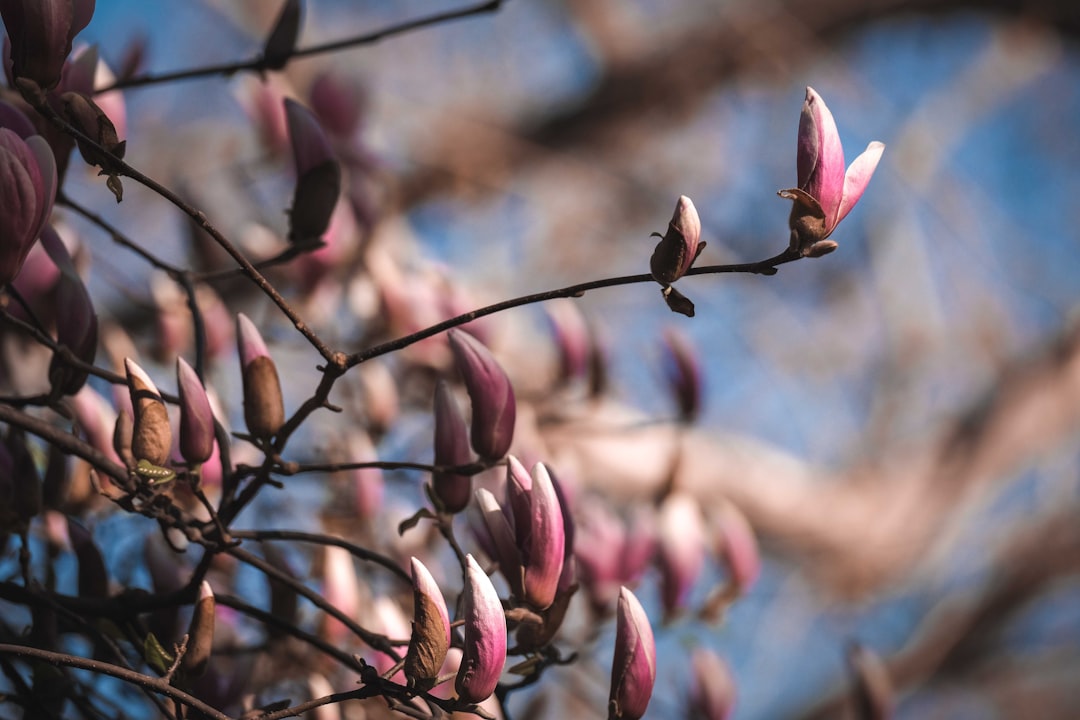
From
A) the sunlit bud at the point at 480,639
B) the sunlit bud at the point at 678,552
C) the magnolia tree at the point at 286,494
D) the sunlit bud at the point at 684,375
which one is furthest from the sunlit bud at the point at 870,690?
the sunlit bud at the point at 480,639

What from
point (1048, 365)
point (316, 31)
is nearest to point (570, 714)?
point (1048, 365)

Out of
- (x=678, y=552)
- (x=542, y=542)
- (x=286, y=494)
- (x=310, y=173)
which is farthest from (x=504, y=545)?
(x=286, y=494)

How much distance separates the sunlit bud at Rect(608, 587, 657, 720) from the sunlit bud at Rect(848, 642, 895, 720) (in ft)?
0.98

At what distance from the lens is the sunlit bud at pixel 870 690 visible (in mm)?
709

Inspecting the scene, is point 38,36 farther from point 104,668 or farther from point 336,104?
point 336,104

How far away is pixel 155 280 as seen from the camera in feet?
3.26

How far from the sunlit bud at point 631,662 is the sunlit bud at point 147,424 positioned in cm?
22

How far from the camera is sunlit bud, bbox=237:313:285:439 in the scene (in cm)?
49

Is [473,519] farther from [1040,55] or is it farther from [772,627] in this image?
[1040,55]

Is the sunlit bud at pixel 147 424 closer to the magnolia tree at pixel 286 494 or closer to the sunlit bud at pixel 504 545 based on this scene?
the magnolia tree at pixel 286 494

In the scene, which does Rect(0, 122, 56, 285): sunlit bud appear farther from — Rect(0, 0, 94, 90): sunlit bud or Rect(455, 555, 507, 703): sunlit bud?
Rect(455, 555, 507, 703): sunlit bud

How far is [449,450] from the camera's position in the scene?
1.81ft

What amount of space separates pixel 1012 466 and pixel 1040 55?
3.93 ft


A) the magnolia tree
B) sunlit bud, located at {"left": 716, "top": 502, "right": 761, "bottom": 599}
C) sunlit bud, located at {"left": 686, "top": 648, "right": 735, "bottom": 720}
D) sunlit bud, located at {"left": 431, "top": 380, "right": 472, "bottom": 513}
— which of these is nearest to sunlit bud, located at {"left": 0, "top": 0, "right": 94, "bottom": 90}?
the magnolia tree
